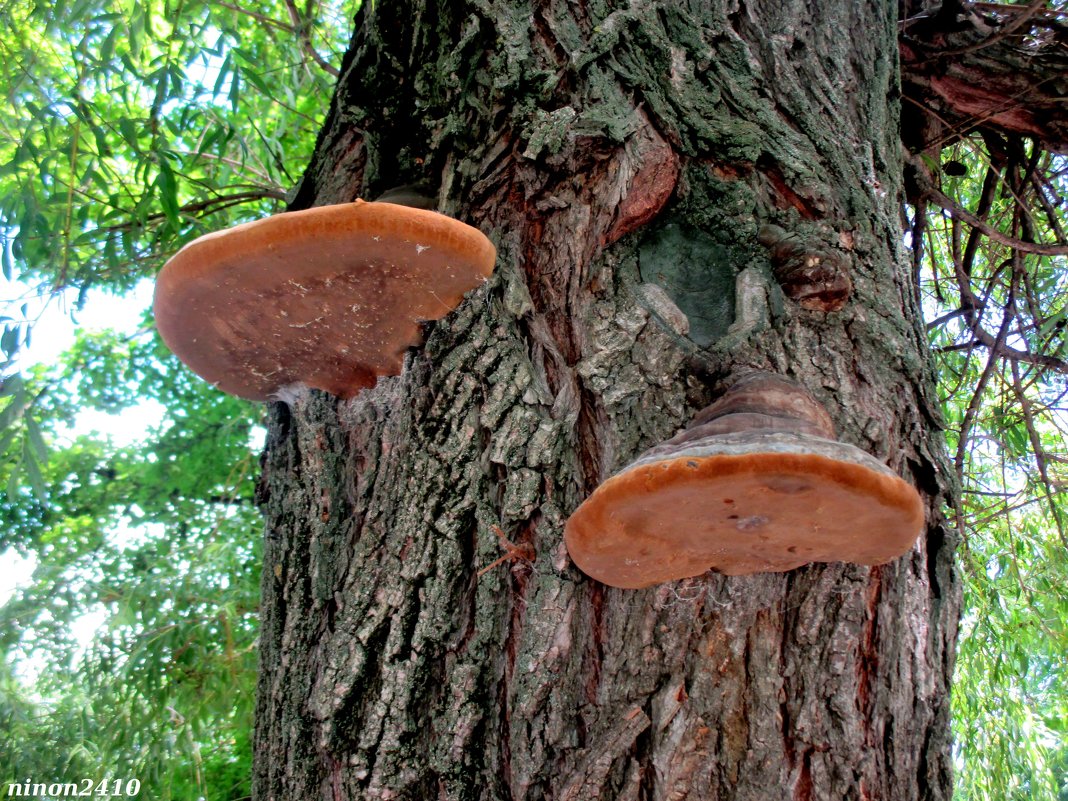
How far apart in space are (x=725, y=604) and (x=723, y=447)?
451mm

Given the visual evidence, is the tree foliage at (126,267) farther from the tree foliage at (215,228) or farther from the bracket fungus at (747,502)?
the bracket fungus at (747,502)

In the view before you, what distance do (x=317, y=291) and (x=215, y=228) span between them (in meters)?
2.92

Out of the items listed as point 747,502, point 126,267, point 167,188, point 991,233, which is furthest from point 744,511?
point 126,267

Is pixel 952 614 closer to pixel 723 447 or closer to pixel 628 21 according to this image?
pixel 723 447

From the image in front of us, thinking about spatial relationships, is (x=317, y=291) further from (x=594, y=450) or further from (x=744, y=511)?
(x=744, y=511)

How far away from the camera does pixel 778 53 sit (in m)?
1.96

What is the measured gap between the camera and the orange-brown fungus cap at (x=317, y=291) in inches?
49.9

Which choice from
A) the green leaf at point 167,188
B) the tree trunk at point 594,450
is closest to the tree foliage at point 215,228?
the green leaf at point 167,188

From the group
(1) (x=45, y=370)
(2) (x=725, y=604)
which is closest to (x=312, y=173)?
(2) (x=725, y=604)

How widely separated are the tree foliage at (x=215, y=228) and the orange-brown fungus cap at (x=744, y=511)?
1347 mm

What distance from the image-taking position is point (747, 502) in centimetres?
105

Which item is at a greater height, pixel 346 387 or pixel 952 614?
pixel 346 387

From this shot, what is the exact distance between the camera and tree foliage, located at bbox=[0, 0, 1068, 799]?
2.82 metres

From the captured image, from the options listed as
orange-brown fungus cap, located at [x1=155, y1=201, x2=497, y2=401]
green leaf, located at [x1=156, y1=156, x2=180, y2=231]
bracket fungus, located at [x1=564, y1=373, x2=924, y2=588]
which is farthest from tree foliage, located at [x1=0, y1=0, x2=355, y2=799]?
bracket fungus, located at [x1=564, y1=373, x2=924, y2=588]
